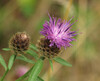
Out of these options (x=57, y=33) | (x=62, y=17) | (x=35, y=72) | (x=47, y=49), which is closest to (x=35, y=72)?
(x=35, y=72)

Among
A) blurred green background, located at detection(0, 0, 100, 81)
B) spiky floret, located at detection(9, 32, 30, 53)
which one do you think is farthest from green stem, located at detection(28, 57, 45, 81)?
blurred green background, located at detection(0, 0, 100, 81)

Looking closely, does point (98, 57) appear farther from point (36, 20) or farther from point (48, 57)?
point (48, 57)

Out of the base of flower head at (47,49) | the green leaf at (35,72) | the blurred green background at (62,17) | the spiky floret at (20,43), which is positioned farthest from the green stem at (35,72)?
the blurred green background at (62,17)

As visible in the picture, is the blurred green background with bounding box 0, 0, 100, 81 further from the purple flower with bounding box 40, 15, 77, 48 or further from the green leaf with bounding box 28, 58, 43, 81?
the green leaf with bounding box 28, 58, 43, 81

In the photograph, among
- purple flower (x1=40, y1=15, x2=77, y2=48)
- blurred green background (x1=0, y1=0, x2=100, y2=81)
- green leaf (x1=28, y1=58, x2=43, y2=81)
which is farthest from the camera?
blurred green background (x1=0, y1=0, x2=100, y2=81)

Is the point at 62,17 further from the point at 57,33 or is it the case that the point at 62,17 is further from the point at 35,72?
the point at 35,72

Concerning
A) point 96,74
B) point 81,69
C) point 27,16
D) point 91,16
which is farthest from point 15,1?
point 96,74

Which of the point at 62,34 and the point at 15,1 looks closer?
the point at 62,34
